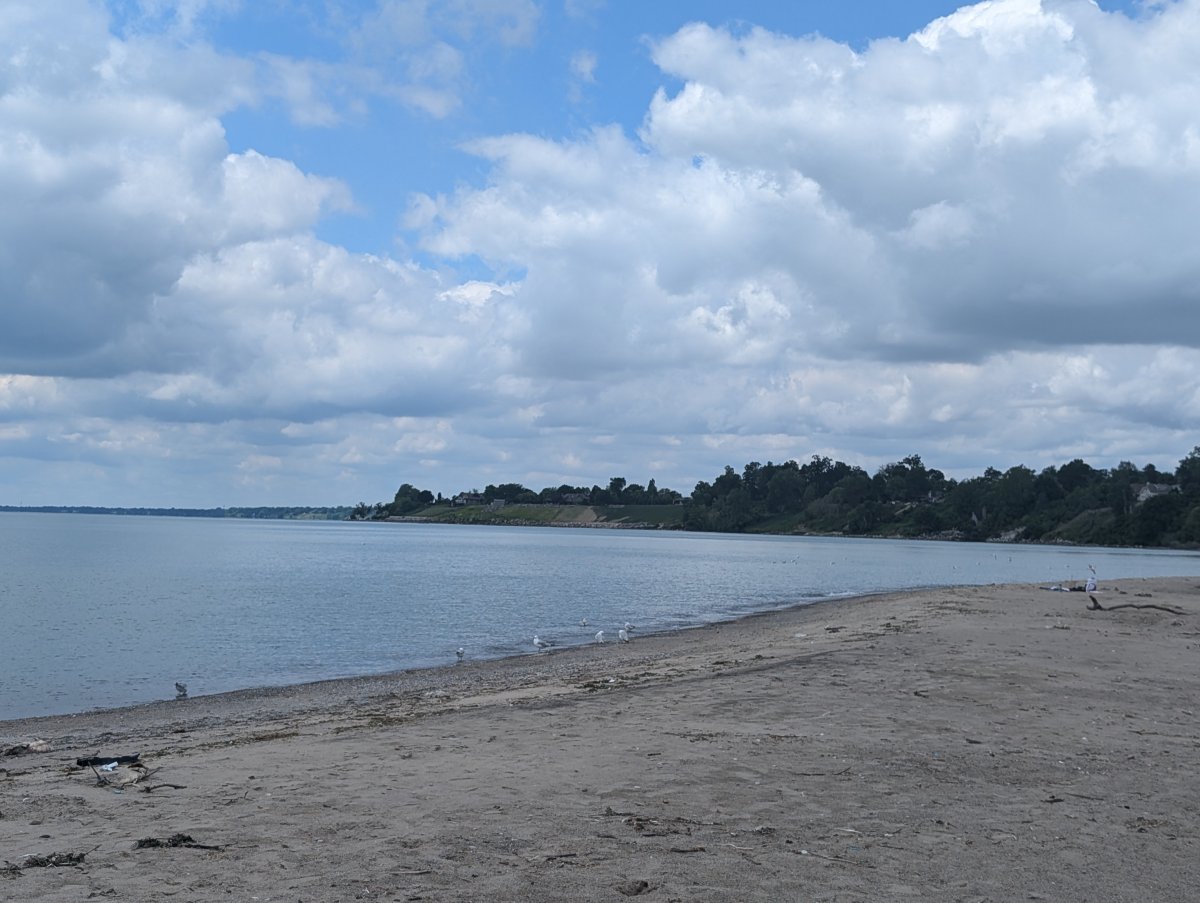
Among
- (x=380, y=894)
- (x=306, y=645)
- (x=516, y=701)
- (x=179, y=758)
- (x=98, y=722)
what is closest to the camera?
(x=380, y=894)

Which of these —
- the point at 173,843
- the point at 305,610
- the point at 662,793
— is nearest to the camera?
the point at 173,843

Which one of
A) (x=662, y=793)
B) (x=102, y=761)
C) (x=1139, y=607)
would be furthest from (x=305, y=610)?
(x=662, y=793)

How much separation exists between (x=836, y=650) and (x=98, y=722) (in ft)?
47.3

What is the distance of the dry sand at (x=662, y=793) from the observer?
738cm

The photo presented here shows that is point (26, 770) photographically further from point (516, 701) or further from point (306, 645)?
point (306, 645)

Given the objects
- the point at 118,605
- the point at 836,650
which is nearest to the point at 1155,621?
the point at 836,650

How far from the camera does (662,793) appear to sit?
966 centimetres

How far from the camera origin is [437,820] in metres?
8.78

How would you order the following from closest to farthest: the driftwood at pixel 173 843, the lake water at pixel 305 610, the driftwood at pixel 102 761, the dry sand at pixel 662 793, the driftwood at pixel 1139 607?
the dry sand at pixel 662 793, the driftwood at pixel 173 843, the driftwood at pixel 102 761, the lake water at pixel 305 610, the driftwood at pixel 1139 607

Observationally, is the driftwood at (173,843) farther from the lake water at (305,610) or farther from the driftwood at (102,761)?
the lake water at (305,610)

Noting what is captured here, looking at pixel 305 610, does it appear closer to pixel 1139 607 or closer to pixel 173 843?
pixel 1139 607

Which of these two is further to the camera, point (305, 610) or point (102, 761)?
point (305, 610)

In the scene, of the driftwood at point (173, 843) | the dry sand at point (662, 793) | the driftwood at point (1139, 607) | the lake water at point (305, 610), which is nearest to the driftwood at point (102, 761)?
the dry sand at point (662, 793)

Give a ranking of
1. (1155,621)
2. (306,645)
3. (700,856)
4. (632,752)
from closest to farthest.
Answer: (700,856), (632,752), (1155,621), (306,645)
